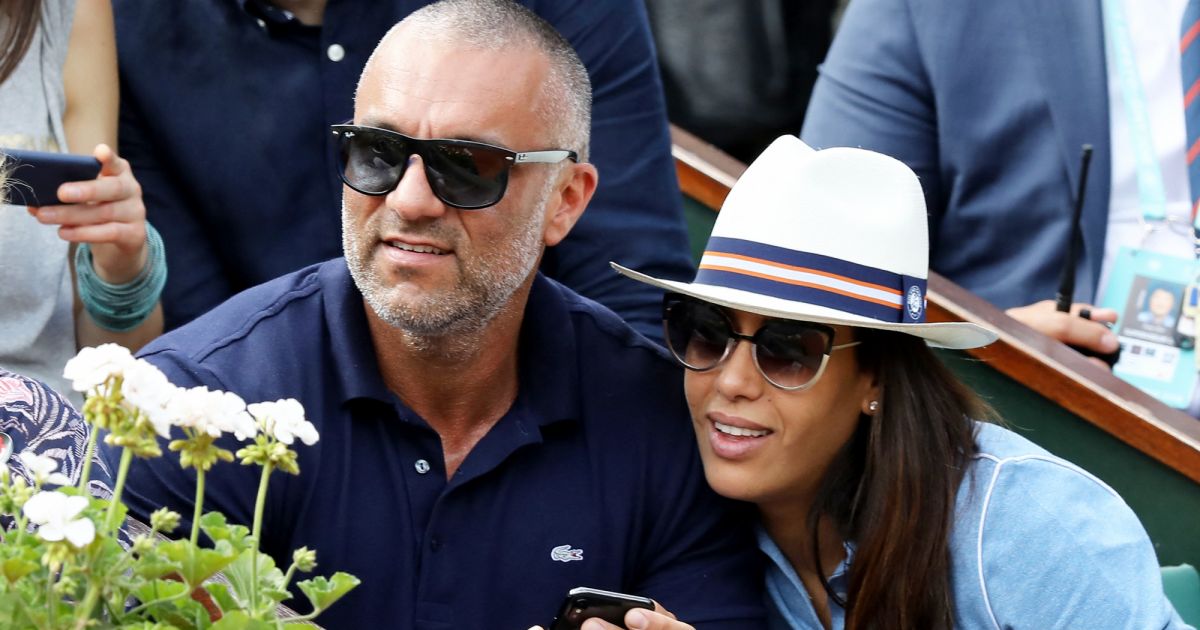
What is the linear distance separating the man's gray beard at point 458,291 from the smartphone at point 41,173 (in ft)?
1.44

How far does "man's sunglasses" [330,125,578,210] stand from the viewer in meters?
2.31

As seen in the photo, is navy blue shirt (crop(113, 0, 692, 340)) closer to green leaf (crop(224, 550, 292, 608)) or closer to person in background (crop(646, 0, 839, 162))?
person in background (crop(646, 0, 839, 162))

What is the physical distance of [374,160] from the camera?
2.33 m

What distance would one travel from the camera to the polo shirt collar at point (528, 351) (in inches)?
96.0

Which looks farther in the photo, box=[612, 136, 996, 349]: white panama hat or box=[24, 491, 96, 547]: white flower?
box=[612, 136, 996, 349]: white panama hat

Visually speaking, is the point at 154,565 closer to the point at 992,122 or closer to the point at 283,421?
the point at 283,421

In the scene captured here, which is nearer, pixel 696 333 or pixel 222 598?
pixel 222 598

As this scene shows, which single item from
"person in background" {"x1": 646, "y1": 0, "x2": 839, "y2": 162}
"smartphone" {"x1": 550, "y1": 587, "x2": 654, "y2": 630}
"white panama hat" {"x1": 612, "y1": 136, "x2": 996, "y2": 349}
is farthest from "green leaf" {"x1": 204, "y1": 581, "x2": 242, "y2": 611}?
"person in background" {"x1": 646, "y1": 0, "x2": 839, "y2": 162}

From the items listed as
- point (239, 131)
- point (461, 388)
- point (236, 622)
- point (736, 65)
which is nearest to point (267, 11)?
point (239, 131)

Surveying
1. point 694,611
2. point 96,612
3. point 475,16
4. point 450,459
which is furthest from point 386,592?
point 96,612

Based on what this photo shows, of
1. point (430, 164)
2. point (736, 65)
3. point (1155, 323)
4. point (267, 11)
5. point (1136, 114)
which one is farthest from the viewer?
point (736, 65)

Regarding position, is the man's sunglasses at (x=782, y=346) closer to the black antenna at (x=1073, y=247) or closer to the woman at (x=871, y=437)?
the woman at (x=871, y=437)

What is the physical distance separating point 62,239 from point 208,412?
1.57 meters

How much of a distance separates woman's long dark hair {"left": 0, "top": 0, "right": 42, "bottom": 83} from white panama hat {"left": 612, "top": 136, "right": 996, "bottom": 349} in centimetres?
118
